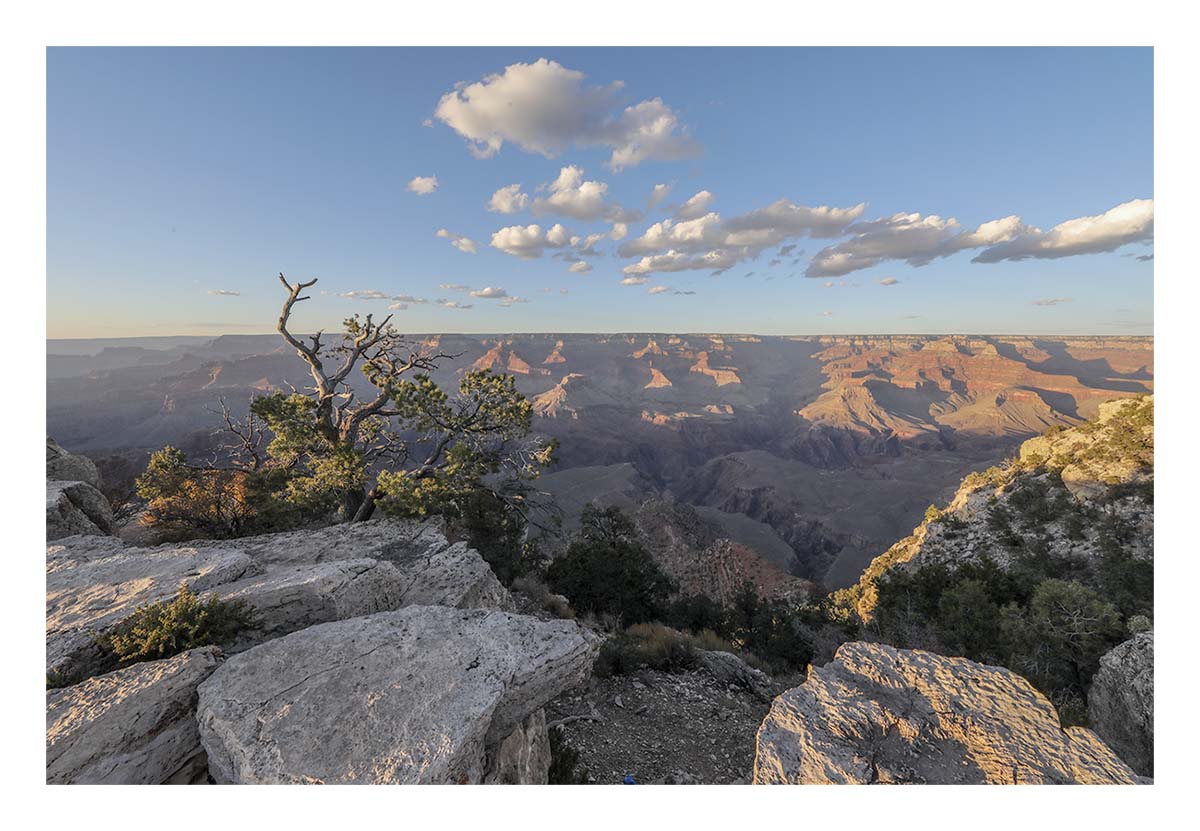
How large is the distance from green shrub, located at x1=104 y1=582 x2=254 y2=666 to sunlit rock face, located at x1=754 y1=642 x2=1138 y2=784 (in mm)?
5457

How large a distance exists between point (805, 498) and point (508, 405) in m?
81.4

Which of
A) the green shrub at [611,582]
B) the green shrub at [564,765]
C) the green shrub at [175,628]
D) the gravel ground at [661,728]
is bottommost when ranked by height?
the green shrub at [611,582]

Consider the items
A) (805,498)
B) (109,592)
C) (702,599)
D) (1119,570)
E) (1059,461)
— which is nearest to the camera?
(109,592)

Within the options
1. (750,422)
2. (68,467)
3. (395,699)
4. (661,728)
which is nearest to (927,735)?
(661,728)

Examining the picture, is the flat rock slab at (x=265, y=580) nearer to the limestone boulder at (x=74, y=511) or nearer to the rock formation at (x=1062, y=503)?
the limestone boulder at (x=74, y=511)

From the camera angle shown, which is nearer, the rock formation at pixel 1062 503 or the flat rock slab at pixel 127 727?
the flat rock slab at pixel 127 727

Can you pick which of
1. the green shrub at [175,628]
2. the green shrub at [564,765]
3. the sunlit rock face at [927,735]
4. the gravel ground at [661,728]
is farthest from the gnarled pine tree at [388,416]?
the sunlit rock face at [927,735]

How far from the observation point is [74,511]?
802 centimetres

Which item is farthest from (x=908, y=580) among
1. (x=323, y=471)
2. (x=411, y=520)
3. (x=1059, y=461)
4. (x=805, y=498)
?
(x=805, y=498)

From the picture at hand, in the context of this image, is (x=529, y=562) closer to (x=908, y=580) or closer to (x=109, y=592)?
(x=109, y=592)

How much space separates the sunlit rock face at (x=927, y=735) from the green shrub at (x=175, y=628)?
546 centimetres

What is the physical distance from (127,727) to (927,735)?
→ 700 cm

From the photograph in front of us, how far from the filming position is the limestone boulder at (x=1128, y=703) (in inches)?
211

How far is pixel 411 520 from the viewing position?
8695 mm
